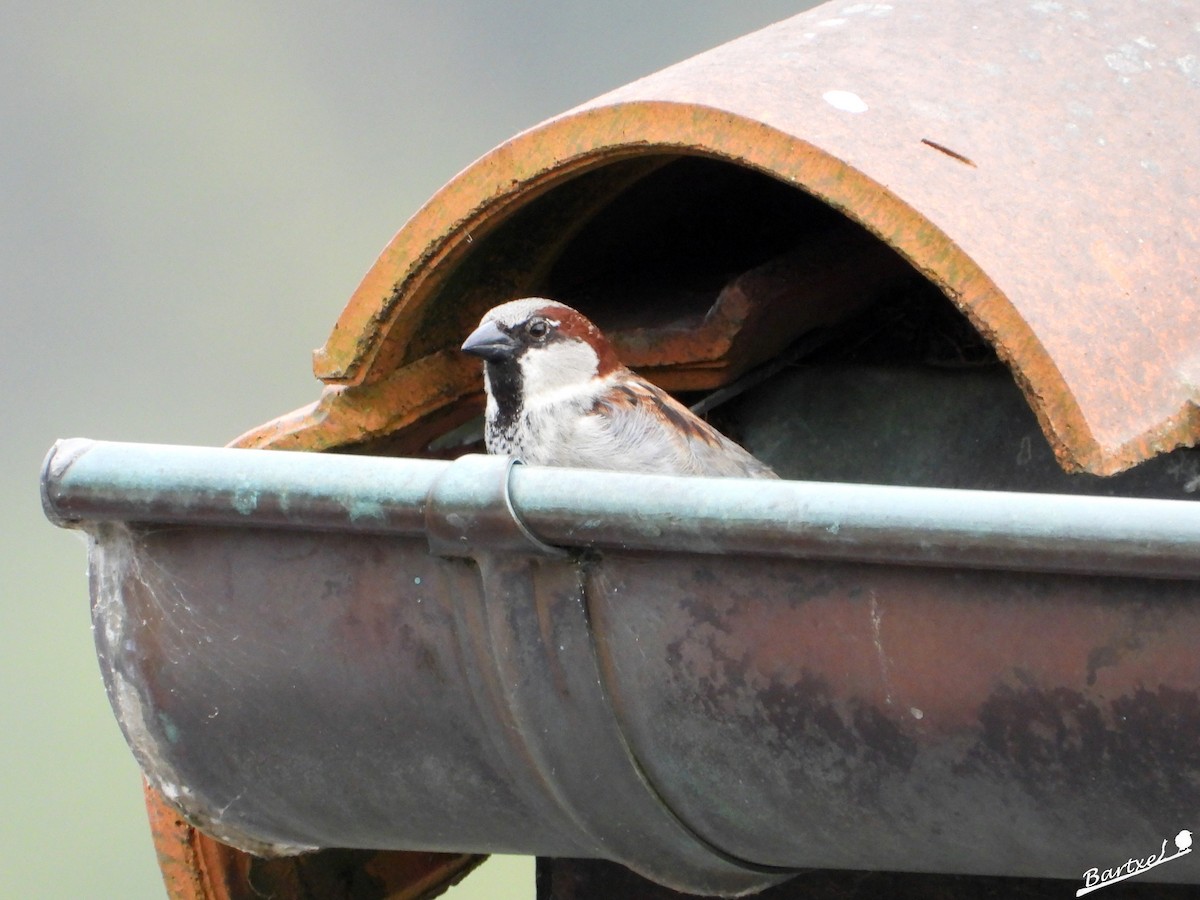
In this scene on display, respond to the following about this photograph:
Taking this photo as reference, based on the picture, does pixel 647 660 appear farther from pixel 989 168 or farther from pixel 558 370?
pixel 558 370

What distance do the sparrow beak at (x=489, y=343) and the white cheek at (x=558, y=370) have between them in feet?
0.38

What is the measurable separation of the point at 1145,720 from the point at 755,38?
1.00 meters

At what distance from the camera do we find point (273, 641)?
1319 mm

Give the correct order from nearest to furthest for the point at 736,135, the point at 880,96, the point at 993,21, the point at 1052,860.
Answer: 1. the point at 1052,860
2. the point at 736,135
3. the point at 880,96
4. the point at 993,21

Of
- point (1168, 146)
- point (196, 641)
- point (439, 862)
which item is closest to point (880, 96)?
point (1168, 146)

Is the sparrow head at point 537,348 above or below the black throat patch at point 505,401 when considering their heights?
above

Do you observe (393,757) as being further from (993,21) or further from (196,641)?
(993,21)

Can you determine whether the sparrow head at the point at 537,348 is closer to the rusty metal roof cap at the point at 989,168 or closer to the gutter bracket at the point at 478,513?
the rusty metal roof cap at the point at 989,168

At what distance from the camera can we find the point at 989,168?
1519 mm

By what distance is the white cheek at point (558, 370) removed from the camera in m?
2.06
